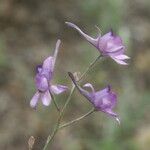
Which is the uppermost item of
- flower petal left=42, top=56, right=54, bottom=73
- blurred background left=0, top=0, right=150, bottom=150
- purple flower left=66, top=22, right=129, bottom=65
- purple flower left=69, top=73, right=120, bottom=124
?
purple flower left=66, top=22, right=129, bottom=65

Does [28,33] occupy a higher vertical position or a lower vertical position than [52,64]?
lower

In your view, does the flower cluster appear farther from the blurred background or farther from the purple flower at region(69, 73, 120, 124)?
the blurred background

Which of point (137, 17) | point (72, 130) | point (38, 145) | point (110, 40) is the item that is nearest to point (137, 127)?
point (72, 130)

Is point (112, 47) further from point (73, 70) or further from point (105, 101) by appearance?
point (73, 70)

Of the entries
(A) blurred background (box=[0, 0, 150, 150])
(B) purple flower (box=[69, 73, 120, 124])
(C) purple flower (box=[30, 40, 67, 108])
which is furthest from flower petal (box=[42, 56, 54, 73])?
(A) blurred background (box=[0, 0, 150, 150])

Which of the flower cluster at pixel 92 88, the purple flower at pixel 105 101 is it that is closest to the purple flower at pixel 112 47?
the flower cluster at pixel 92 88

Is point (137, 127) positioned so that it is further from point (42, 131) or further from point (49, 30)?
point (49, 30)

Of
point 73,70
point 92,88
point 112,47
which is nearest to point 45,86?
point 92,88

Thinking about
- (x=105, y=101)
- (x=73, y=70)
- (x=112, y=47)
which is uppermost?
(x=112, y=47)
